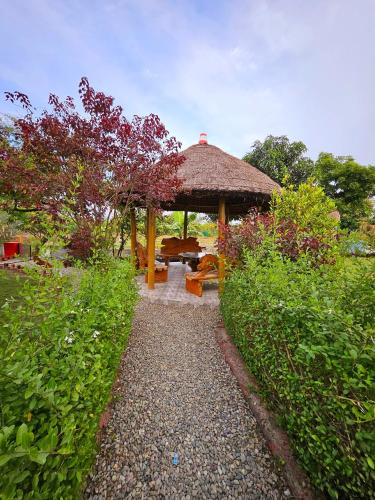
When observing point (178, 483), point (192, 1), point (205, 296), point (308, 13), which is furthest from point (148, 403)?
point (308, 13)

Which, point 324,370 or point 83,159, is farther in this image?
point 83,159

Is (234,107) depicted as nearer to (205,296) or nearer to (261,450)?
(205,296)

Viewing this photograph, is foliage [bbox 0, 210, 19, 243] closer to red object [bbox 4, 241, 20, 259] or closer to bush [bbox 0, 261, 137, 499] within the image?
red object [bbox 4, 241, 20, 259]

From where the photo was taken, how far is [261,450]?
210 centimetres

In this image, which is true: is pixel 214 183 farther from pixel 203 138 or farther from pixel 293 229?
pixel 203 138

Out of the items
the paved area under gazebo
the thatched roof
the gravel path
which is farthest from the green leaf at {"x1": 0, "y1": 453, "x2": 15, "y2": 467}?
the thatched roof

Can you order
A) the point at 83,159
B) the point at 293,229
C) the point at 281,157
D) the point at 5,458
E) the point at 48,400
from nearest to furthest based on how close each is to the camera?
the point at 5,458 < the point at 48,400 < the point at 83,159 < the point at 293,229 < the point at 281,157

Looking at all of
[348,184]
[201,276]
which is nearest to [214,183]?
[201,276]


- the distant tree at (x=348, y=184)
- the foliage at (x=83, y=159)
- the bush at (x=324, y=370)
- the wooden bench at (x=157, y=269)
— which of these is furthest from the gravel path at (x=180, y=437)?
the distant tree at (x=348, y=184)

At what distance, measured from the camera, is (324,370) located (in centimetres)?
159

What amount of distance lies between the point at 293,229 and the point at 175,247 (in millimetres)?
6357

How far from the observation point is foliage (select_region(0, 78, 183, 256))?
4141 mm

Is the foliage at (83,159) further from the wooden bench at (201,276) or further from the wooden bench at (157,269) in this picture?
the wooden bench at (157,269)

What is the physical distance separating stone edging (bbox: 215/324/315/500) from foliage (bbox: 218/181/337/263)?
7.31 feet
